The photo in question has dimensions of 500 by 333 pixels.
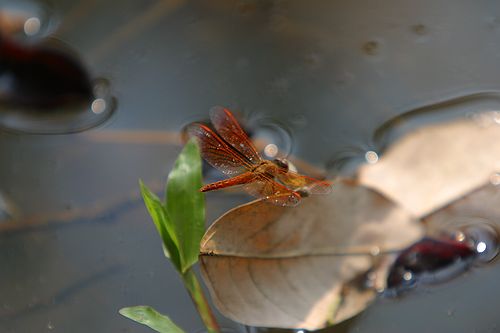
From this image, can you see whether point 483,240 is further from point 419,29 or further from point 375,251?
point 419,29

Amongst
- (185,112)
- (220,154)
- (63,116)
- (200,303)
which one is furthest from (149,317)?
(63,116)

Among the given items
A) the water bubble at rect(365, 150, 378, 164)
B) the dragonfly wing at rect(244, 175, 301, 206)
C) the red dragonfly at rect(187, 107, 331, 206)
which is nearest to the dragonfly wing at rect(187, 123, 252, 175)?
the red dragonfly at rect(187, 107, 331, 206)

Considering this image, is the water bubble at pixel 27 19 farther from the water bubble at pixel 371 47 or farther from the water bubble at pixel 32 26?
the water bubble at pixel 371 47

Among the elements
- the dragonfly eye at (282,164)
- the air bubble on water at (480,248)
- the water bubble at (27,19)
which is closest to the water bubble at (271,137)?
the dragonfly eye at (282,164)

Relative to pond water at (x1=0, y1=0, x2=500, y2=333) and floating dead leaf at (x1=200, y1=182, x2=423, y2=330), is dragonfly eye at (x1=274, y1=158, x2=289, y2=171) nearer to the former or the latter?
floating dead leaf at (x1=200, y1=182, x2=423, y2=330)

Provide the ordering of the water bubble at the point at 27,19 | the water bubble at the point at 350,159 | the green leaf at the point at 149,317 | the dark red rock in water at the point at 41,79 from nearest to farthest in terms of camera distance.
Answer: the green leaf at the point at 149,317 → the water bubble at the point at 350,159 → the dark red rock in water at the point at 41,79 → the water bubble at the point at 27,19

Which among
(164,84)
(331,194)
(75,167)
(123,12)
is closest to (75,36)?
(123,12)
